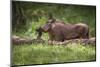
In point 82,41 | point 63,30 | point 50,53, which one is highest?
point 63,30

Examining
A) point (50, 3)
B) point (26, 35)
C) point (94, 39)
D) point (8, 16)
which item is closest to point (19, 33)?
point (26, 35)

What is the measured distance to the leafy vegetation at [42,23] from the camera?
2498 mm

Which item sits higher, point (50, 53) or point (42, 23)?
point (42, 23)

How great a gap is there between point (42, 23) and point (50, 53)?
423 mm

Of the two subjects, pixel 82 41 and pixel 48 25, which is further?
pixel 82 41

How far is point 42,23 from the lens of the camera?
8.53 ft

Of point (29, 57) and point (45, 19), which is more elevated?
point (45, 19)

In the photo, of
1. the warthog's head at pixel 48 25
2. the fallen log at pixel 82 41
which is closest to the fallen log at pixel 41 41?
the fallen log at pixel 82 41

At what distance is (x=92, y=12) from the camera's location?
283cm

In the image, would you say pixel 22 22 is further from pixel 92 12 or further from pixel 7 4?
pixel 92 12

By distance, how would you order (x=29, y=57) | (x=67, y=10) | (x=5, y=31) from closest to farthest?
(x=5, y=31) → (x=29, y=57) → (x=67, y=10)

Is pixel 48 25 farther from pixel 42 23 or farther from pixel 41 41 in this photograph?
pixel 41 41

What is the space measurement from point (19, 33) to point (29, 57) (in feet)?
1.12

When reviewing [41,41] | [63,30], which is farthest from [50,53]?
[63,30]
